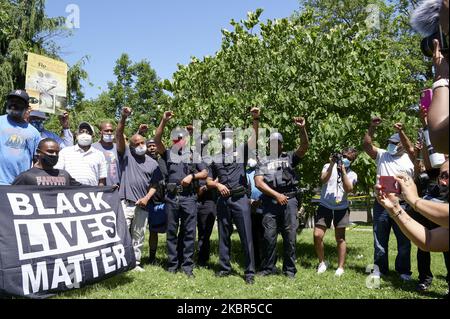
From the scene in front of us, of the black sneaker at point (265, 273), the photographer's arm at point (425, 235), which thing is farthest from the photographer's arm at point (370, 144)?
the photographer's arm at point (425, 235)

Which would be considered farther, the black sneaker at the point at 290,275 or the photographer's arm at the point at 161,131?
the black sneaker at the point at 290,275

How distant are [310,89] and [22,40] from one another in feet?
56.0

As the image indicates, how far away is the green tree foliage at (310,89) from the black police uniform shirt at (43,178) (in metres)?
3.01

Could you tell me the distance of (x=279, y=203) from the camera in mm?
6648

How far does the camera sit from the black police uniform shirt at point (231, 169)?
6578mm

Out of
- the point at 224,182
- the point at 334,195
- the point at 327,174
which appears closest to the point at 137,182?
the point at 224,182

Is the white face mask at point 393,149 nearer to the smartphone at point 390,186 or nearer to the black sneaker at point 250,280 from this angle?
the black sneaker at point 250,280

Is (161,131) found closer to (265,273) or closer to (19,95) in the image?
(19,95)

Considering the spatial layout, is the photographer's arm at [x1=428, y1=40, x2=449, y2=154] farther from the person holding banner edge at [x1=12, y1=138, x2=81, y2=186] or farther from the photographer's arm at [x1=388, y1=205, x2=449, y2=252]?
the person holding banner edge at [x1=12, y1=138, x2=81, y2=186]

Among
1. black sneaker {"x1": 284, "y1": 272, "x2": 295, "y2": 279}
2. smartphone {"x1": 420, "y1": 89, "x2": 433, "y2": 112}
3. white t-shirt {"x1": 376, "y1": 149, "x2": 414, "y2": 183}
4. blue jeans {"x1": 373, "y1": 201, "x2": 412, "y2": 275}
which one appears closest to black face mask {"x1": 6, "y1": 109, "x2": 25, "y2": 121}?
black sneaker {"x1": 284, "y1": 272, "x2": 295, "y2": 279}
